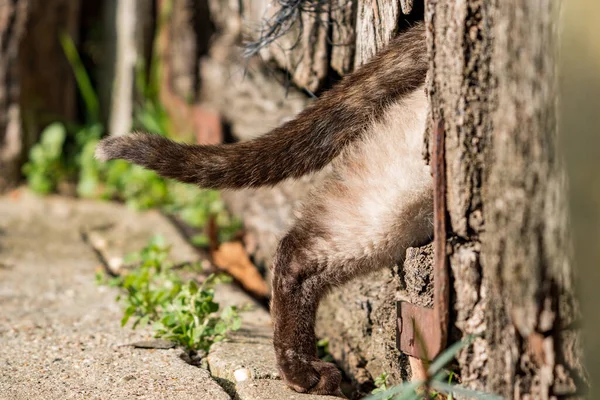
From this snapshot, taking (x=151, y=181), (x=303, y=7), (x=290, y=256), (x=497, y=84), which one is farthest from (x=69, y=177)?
(x=497, y=84)

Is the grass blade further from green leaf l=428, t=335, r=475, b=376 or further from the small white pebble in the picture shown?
green leaf l=428, t=335, r=475, b=376

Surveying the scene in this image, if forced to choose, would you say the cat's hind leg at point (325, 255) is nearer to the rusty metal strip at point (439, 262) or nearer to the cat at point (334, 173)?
the cat at point (334, 173)

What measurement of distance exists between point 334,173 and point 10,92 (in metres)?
3.42

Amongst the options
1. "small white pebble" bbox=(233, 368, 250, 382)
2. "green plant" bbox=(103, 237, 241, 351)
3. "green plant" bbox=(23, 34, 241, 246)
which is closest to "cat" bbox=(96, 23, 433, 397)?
"small white pebble" bbox=(233, 368, 250, 382)

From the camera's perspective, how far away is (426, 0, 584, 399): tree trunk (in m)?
1.67

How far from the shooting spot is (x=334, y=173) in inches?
97.9

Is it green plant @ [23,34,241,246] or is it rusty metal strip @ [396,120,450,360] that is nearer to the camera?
rusty metal strip @ [396,120,450,360]

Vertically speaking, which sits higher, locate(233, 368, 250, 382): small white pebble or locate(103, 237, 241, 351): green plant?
locate(103, 237, 241, 351): green plant

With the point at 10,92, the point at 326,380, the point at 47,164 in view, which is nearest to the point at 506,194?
the point at 326,380

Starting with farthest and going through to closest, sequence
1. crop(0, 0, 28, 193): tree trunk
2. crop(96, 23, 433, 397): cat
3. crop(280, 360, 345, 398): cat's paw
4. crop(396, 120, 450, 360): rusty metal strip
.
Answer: crop(0, 0, 28, 193): tree trunk < crop(280, 360, 345, 398): cat's paw < crop(96, 23, 433, 397): cat < crop(396, 120, 450, 360): rusty metal strip

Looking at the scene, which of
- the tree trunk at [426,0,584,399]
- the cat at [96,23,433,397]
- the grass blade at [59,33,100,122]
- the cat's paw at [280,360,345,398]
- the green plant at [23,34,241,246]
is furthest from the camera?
the grass blade at [59,33,100,122]

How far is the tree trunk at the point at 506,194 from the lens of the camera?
167 cm

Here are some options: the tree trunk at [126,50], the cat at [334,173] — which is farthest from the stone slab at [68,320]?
the tree trunk at [126,50]

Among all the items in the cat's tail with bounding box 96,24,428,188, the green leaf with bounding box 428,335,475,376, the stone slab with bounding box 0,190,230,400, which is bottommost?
the stone slab with bounding box 0,190,230,400
